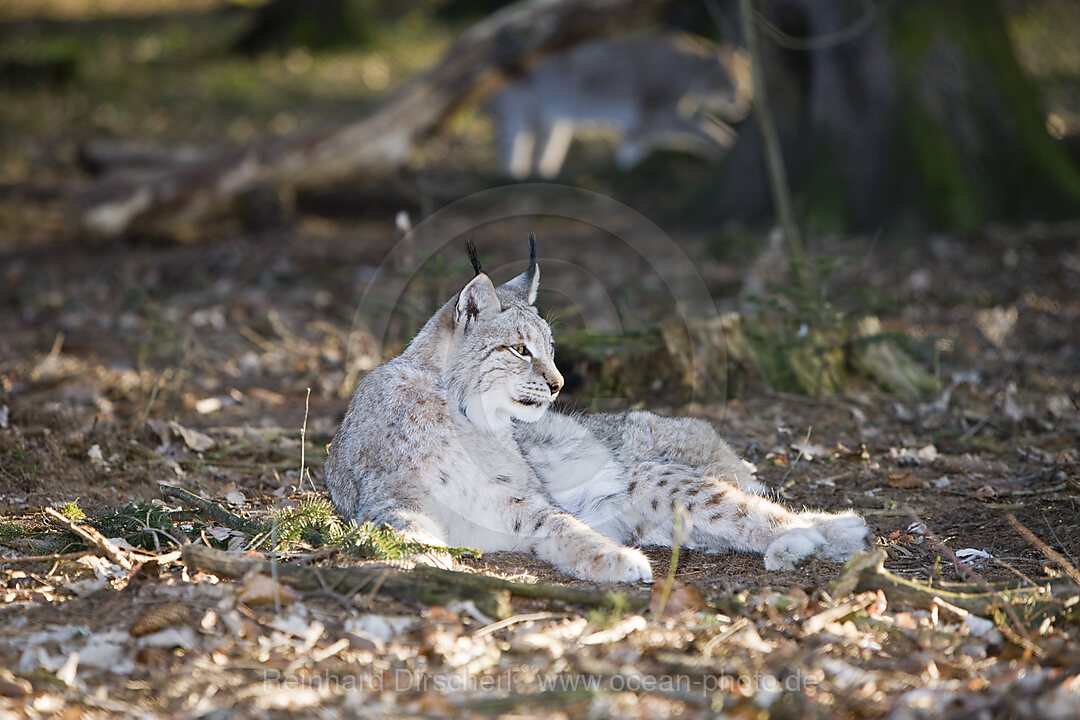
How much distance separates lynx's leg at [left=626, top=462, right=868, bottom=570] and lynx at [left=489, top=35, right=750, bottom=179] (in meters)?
10.1

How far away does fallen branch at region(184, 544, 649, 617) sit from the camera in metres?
3.11

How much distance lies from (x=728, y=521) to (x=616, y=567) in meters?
0.67

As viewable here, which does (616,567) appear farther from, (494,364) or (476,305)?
→ (476,305)

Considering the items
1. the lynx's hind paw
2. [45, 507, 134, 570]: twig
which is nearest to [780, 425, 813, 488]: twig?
the lynx's hind paw

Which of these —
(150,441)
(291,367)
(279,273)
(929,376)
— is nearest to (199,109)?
(279,273)

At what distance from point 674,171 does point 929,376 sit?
7.84 metres

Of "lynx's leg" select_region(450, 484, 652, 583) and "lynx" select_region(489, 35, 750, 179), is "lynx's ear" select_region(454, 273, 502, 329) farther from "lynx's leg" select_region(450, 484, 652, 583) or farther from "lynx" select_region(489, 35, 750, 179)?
"lynx" select_region(489, 35, 750, 179)

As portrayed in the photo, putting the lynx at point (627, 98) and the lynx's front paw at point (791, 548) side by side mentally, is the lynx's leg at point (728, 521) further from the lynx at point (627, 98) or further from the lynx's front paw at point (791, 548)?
the lynx at point (627, 98)

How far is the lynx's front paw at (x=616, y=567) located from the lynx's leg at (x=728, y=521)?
1.69ft

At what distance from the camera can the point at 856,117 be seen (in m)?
9.23

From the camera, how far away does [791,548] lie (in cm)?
384

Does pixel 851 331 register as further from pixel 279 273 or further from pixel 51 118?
pixel 51 118

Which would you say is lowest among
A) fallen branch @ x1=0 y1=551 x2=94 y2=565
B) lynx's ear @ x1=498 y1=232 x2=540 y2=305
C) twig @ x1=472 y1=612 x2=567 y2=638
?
fallen branch @ x1=0 y1=551 x2=94 y2=565

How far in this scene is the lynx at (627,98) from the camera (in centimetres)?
1410
